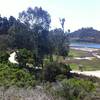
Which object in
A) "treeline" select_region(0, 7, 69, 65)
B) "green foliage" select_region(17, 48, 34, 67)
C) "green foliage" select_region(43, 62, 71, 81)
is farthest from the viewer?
"treeline" select_region(0, 7, 69, 65)

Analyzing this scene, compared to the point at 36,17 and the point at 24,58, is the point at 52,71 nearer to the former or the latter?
the point at 24,58

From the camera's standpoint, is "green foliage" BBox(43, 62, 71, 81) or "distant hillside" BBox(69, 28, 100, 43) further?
"distant hillside" BBox(69, 28, 100, 43)

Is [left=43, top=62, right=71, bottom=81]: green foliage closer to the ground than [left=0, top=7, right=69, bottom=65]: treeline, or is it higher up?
closer to the ground

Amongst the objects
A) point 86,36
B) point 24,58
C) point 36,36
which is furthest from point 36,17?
point 86,36

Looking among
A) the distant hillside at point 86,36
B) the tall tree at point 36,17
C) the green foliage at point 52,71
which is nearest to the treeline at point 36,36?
the tall tree at point 36,17

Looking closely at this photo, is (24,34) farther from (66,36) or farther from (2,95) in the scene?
(2,95)

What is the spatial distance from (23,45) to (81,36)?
131 m

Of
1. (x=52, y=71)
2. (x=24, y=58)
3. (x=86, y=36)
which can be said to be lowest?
(x=86, y=36)

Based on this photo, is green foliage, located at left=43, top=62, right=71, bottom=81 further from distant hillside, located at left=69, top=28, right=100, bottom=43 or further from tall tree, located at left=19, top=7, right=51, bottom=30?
distant hillside, located at left=69, top=28, right=100, bottom=43

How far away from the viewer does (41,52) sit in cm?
5016

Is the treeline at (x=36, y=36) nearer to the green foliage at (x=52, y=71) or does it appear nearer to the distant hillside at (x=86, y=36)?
the green foliage at (x=52, y=71)

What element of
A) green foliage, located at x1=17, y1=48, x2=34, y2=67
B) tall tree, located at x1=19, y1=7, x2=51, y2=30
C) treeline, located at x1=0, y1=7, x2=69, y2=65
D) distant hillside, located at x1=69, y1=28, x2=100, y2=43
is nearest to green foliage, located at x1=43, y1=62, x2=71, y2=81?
green foliage, located at x1=17, y1=48, x2=34, y2=67

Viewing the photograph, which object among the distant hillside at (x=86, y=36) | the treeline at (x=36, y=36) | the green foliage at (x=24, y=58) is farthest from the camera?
the distant hillside at (x=86, y=36)

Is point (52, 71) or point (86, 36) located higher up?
point (52, 71)
